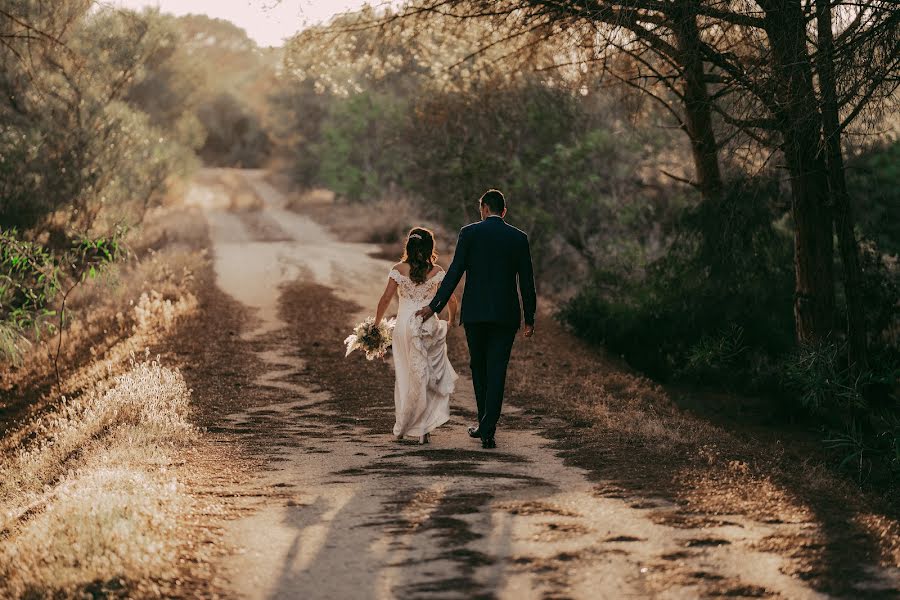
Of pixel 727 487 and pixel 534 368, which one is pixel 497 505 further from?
pixel 534 368

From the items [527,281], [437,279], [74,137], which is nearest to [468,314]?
[527,281]

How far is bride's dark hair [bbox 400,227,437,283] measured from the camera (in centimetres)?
848

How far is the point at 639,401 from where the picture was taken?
38.0 feet

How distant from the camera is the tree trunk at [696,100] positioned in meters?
10.1

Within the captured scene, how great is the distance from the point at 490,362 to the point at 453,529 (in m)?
2.58

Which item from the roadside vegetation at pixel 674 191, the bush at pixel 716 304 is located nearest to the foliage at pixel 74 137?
the roadside vegetation at pixel 674 191

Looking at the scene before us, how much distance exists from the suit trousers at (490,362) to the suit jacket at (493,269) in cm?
13

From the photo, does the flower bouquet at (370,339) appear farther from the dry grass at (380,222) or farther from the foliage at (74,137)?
the dry grass at (380,222)

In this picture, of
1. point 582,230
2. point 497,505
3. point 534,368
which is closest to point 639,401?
point 534,368

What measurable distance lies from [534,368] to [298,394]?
3663 millimetres

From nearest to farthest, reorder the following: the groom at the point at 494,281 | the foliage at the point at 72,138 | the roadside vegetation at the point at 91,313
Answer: the roadside vegetation at the point at 91,313
the groom at the point at 494,281
the foliage at the point at 72,138

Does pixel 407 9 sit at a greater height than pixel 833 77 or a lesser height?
greater

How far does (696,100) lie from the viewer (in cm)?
1109

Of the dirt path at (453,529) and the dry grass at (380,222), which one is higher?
the dry grass at (380,222)
